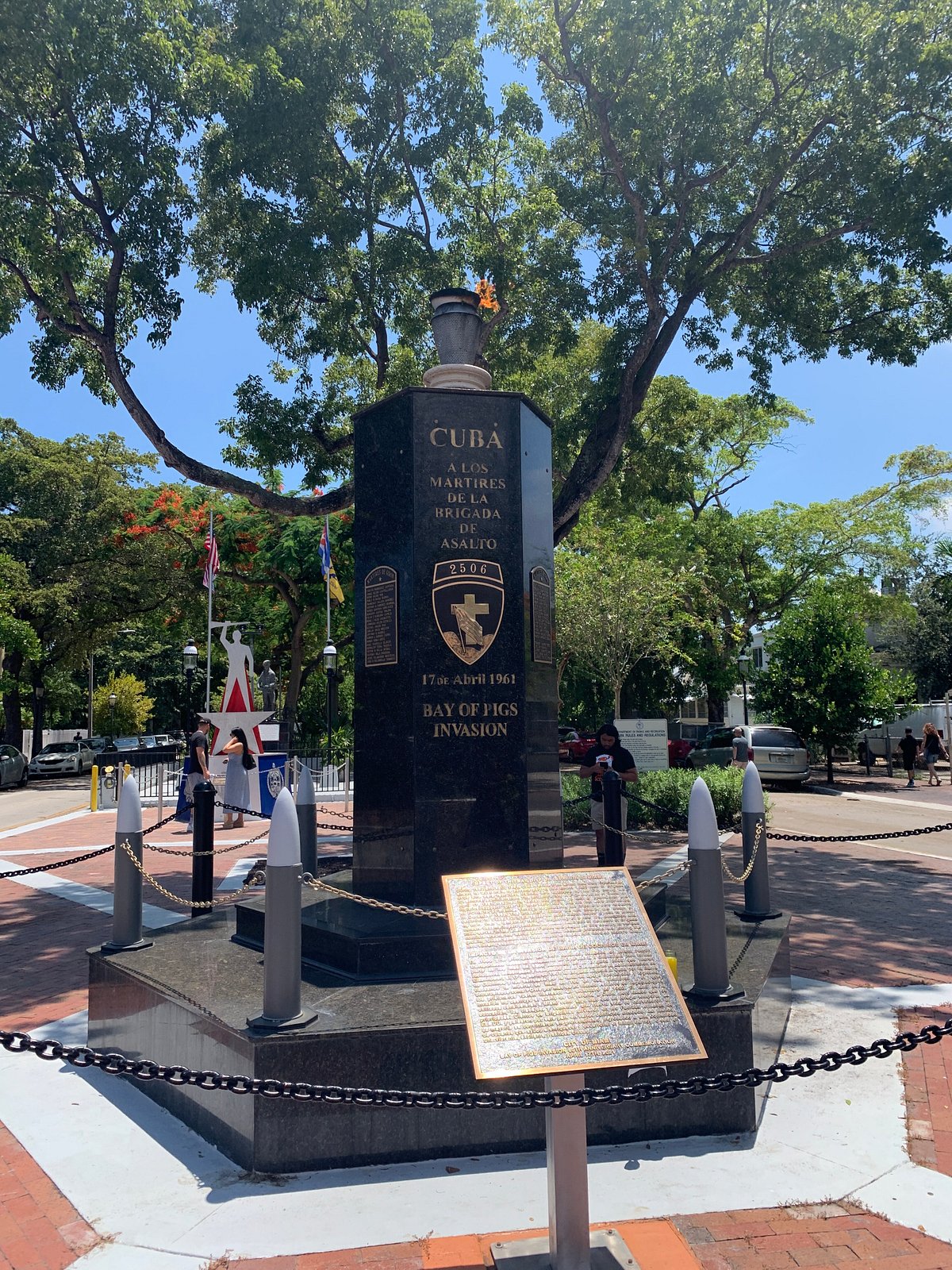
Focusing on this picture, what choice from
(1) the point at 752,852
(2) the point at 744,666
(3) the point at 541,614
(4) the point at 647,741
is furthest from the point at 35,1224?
(2) the point at 744,666

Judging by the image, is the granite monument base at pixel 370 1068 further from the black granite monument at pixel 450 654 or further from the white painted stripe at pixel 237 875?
the white painted stripe at pixel 237 875

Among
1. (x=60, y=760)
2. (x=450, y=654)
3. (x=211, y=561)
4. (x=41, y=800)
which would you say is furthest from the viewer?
(x=60, y=760)

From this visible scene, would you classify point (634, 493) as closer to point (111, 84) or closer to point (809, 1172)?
point (111, 84)

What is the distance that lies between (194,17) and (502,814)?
1224 centimetres

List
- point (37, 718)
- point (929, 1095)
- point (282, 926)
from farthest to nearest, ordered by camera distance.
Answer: point (37, 718)
point (929, 1095)
point (282, 926)

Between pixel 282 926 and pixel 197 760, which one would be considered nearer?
pixel 282 926

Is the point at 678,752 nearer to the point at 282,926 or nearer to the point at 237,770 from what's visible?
the point at 237,770

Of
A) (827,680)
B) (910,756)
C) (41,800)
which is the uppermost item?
(827,680)

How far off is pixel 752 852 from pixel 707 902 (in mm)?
2130

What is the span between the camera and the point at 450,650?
611cm

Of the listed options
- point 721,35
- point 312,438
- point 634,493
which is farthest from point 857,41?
point 312,438

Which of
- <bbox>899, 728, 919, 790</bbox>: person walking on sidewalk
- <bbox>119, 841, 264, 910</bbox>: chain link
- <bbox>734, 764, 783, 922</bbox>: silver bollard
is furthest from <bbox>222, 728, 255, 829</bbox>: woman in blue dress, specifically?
<bbox>899, 728, 919, 790</bbox>: person walking on sidewalk

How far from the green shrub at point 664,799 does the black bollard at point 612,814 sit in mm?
8248

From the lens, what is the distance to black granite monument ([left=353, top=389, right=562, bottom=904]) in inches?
237
